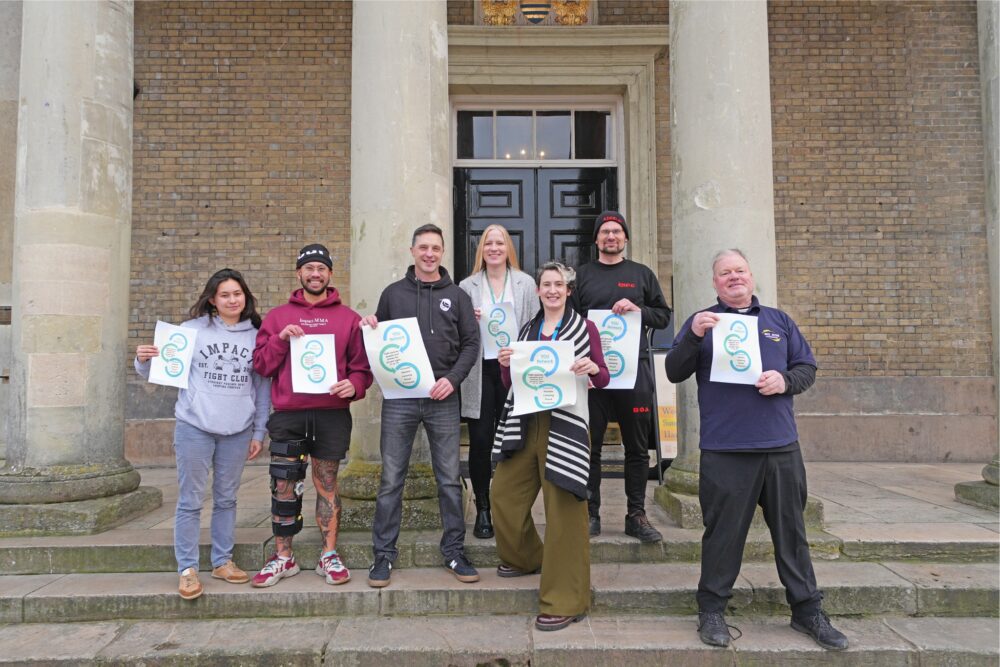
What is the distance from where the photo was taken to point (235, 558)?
4297 mm

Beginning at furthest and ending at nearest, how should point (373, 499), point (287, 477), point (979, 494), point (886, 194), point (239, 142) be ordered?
point (239, 142) < point (886, 194) < point (979, 494) < point (373, 499) < point (287, 477)

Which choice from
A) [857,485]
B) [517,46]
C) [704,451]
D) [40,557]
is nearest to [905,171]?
[857,485]

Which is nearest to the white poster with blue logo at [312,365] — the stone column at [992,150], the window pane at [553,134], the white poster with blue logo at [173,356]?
the white poster with blue logo at [173,356]

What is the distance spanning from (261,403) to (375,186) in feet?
5.82

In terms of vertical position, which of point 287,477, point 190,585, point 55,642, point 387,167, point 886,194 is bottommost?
point 55,642

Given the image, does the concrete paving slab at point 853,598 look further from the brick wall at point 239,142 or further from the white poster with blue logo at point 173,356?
the brick wall at point 239,142

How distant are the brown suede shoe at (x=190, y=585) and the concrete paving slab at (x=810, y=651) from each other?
10.0 ft

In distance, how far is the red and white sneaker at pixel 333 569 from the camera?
400 cm

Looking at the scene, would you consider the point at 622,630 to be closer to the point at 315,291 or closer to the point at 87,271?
the point at 315,291

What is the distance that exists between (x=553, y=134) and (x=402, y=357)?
5.86 meters

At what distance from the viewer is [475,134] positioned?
348 inches

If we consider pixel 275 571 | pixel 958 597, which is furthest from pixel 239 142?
pixel 958 597

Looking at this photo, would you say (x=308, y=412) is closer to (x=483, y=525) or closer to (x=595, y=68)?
(x=483, y=525)

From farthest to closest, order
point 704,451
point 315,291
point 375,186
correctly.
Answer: point 375,186 → point 315,291 → point 704,451
